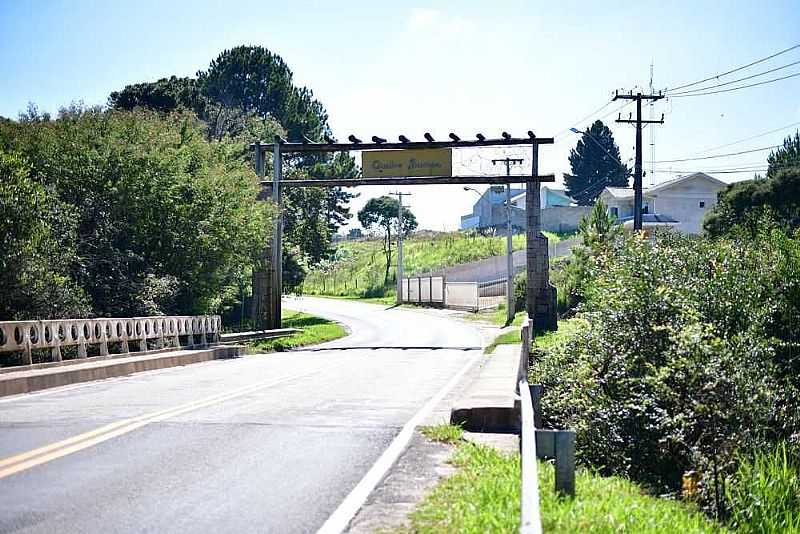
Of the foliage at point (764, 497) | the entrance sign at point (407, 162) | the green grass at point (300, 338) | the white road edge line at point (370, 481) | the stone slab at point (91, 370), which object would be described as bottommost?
the green grass at point (300, 338)

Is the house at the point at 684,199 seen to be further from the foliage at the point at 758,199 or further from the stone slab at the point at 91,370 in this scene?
the stone slab at the point at 91,370

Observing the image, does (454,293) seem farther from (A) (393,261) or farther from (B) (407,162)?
(B) (407,162)

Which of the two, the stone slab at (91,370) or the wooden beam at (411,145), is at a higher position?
the wooden beam at (411,145)

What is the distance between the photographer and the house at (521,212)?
335 ft

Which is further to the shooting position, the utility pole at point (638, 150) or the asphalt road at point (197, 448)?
the utility pole at point (638, 150)

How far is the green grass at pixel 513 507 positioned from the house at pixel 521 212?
7928 centimetres

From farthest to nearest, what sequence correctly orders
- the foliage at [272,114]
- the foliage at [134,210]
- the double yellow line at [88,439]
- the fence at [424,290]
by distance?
the fence at [424,290], the foliage at [272,114], the foliage at [134,210], the double yellow line at [88,439]

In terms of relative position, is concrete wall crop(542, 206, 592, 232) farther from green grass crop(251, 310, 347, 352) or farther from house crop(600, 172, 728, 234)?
green grass crop(251, 310, 347, 352)

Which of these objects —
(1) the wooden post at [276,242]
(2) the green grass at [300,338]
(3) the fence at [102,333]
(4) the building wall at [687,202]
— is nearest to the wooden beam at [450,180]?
(1) the wooden post at [276,242]

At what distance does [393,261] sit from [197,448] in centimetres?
9004

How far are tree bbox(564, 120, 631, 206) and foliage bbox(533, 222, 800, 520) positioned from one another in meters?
94.2

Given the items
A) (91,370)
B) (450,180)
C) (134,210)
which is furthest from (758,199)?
(91,370)

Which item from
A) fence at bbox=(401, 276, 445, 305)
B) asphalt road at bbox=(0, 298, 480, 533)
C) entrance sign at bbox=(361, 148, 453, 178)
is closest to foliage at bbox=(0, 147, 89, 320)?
asphalt road at bbox=(0, 298, 480, 533)

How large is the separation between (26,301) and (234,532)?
17.7m
